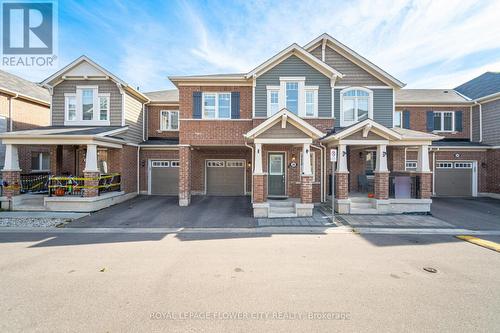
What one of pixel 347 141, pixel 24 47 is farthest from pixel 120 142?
pixel 347 141

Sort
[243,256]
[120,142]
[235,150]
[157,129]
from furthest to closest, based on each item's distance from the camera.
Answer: [157,129] < [235,150] < [120,142] < [243,256]

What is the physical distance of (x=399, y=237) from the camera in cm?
770

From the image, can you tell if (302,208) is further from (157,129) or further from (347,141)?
(157,129)

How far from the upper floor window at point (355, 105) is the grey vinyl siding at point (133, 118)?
512 inches

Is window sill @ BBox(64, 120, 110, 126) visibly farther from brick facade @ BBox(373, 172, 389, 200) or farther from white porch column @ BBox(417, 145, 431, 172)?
white porch column @ BBox(417, 145, 431, 172)

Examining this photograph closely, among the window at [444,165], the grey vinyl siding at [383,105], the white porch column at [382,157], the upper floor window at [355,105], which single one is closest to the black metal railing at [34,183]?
the upper floor window at [355,105]

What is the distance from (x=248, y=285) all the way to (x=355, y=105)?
12.1 meters

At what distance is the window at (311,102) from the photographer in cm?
1247

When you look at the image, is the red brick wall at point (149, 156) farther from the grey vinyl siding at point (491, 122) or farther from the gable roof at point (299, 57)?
the grey vinyl siding at point (491, 122)

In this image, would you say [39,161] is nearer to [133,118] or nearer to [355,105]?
[133,118]

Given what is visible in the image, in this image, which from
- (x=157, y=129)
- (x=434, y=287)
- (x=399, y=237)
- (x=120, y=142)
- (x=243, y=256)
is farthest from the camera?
(x=157, y=129)

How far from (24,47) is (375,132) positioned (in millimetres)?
18247

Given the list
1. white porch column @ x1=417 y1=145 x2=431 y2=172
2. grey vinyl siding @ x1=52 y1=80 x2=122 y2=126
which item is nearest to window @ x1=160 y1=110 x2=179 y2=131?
grey vinyl siding @ x1=52 y1=80 x2=122 y2=126

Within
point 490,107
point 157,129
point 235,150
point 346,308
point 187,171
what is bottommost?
point 346,308
